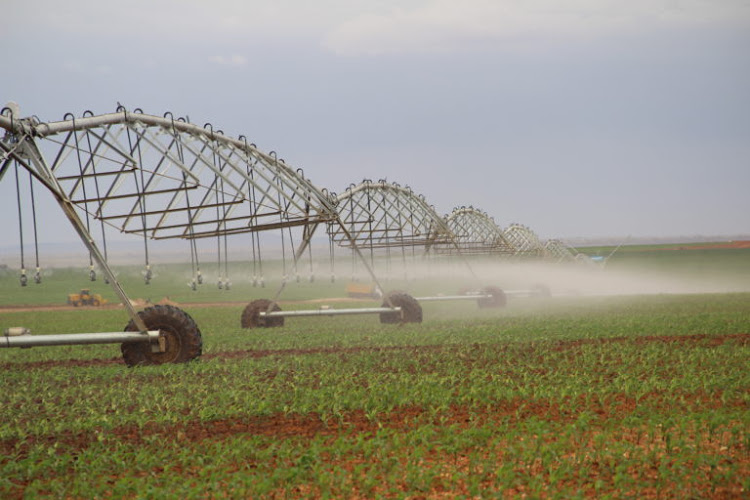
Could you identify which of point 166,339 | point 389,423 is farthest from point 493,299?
point 389,423

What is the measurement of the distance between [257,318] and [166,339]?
986cm

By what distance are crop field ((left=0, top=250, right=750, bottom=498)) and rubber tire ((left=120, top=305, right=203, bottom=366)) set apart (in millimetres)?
365

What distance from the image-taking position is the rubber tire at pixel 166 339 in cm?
1405

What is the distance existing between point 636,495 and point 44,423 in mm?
6585

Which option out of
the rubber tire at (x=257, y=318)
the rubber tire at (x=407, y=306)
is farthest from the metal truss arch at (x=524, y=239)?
the rubber tire at (x=257, y=318)

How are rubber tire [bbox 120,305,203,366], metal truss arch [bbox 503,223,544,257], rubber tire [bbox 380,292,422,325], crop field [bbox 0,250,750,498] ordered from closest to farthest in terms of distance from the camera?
1. crop field [bbox 0,250,750,498]
2. rubber tire [bbox 120,305,203,366]
3. rubber tire [bbox 380,292,422,325]
4. metal truss arch [bbox 503,223,544,257]

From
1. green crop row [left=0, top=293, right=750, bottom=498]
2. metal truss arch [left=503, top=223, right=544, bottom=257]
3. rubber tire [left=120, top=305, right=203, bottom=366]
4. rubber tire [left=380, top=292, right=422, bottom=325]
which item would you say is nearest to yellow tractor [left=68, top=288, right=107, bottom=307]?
metal truss arch [left=503, top=223, right=544, bottom=257]

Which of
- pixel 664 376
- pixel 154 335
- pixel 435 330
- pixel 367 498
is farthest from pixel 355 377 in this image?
pixel 435 330

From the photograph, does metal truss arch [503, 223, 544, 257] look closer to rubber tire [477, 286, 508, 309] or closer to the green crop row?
rubber tire [477, 286, 508, 309]

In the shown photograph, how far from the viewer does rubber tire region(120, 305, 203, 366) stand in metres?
14.1

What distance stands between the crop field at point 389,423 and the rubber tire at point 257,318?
24.5ft

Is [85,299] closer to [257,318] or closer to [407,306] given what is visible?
[257,318]

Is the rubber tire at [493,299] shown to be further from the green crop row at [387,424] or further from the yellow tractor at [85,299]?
the yellow tractor at [85,299]

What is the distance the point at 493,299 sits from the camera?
36.9 meters
